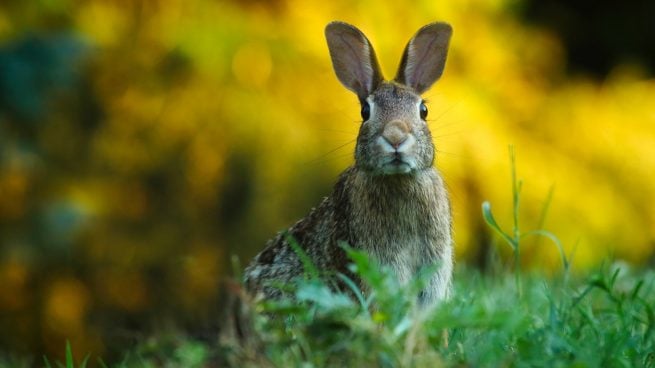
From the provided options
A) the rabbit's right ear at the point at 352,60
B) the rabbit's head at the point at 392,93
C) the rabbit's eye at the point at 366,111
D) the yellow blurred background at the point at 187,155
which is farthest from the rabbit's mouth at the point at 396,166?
the yellow blurred background at the point at 187,155

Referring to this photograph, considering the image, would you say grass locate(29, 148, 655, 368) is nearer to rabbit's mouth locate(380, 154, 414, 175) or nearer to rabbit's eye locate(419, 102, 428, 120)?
rabbit's mouth locate(380, 154, 414, 175)

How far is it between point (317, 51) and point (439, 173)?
A: 3715 millimetres

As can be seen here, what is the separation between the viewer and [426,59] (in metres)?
3.86

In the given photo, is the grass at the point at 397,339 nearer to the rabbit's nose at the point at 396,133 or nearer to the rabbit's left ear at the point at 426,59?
the rabbit's nose at the point at 396,133

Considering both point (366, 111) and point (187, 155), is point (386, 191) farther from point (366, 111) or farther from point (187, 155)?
point (187, 155)

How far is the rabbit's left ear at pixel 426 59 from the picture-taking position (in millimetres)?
3826

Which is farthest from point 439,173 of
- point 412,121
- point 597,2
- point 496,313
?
point 597,2

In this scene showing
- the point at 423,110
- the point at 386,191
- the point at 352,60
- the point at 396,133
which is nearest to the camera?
the point at 396,133

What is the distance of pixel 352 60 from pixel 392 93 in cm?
23

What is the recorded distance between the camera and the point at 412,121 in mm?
3605

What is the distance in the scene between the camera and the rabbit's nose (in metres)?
3.42

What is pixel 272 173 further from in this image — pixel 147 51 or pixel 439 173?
pixel 439 173

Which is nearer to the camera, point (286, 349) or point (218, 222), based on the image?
point (286, 349)

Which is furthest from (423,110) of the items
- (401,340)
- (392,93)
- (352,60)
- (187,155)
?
(187,155)
